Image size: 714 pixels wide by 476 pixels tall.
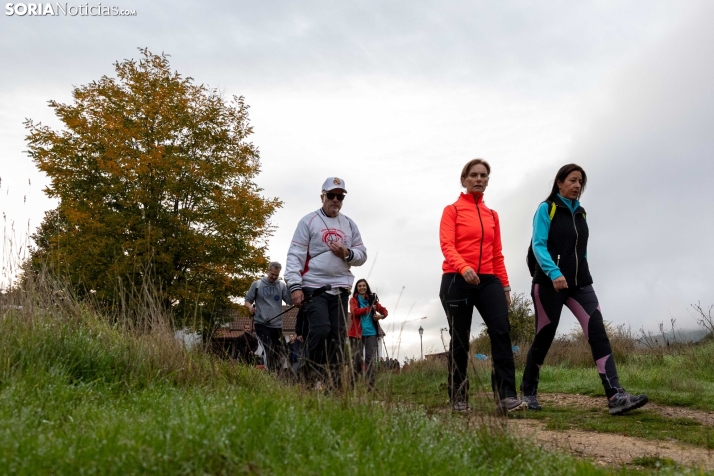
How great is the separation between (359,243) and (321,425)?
3556 mm

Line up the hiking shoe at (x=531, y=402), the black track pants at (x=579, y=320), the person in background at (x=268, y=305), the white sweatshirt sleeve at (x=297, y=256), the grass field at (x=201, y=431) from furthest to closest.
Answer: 1. the person in background at (x=268, y=305)
2. the hiking shoe at (x=531, y=402)
3. the black track pants at (x=579, y=320)
4. the white sweatshirt sleeve at (x=297, y=256)
5. the grass field at (x=201, y=431)

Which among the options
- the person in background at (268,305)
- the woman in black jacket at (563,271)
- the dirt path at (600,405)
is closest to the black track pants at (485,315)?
the woman in black jacket at (563,271)

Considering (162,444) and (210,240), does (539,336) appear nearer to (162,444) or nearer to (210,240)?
(162,444)

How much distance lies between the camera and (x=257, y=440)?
315 cm

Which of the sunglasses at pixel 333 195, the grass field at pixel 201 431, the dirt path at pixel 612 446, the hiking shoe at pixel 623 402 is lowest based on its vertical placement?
the dirt path at pixel 612 446

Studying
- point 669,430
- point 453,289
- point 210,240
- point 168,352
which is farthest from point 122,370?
point 210,240

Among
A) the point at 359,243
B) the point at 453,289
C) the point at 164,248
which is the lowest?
the point at 453,289

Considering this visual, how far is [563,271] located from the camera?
686 cm

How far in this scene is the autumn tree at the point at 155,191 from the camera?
22.2m

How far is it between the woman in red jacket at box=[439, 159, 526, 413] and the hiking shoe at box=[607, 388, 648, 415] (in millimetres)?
851

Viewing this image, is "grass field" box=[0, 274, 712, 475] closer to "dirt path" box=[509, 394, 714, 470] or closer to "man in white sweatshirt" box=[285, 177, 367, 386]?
"dirt path" box=[509, 394, 714, 470]

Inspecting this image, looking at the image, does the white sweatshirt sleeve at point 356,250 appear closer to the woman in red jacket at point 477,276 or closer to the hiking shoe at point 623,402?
the woman in red jacket at point 477,276

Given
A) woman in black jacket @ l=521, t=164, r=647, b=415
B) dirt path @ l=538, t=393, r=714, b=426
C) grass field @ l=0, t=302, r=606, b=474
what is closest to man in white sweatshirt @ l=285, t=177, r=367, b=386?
grass field @ l=0, t=302, r=606, b=474

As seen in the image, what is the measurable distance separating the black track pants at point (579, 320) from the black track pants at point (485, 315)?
2.27ft
